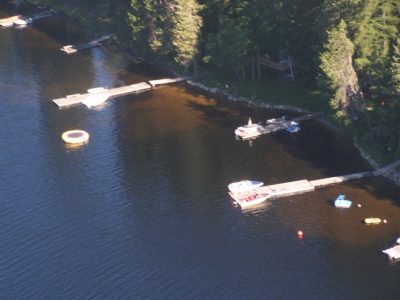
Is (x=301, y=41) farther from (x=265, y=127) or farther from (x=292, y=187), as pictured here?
(x=292, y=187)

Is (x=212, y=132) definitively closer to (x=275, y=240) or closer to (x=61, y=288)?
(x=275, y=240)

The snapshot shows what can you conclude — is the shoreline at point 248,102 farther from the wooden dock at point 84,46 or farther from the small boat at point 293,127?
the small boat at point 293,127

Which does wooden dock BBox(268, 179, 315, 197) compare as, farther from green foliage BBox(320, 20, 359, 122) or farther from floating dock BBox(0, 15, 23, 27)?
floating dock BBox(0, 15, 23, 27)

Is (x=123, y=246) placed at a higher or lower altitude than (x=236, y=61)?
lower

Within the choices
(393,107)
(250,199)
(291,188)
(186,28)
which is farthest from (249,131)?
(186,28)

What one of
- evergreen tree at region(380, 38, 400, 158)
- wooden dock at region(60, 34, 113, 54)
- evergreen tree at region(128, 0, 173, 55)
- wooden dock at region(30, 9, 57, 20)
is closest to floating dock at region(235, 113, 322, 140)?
evergreen tree at region(380, 38, 400, 158)

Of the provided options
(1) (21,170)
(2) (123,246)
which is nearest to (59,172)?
(1) (21,170)

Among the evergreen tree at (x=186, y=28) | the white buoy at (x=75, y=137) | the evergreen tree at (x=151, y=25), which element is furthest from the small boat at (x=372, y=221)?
the evergreen tree at (x=151, y=25)
